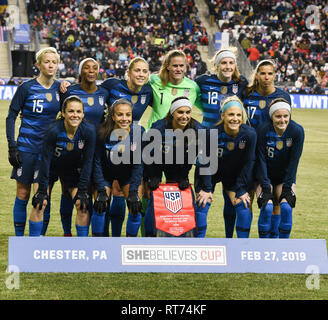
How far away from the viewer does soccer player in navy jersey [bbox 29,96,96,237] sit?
6.26 meters

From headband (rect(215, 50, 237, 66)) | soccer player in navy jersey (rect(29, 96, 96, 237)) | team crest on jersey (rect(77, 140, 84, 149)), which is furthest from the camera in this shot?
headband (rect(215, 50, 237, 66))

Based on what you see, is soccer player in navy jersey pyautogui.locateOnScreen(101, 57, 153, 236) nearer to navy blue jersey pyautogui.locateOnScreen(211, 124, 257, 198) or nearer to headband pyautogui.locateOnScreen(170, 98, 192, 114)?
headband pyautogui.locateOnScreen(170, 98, 192, 114)

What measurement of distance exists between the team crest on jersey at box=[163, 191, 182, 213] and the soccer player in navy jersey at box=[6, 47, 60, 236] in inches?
54.5

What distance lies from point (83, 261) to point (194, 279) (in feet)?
3.80

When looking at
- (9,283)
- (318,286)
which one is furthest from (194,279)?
(9,283)

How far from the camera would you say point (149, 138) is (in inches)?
254

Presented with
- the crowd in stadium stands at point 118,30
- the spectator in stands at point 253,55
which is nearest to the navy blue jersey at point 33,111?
the crowd in stadium stands at point 118,30

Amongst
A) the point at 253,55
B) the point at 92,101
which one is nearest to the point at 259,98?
the point at 92,101

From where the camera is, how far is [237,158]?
21.7ft

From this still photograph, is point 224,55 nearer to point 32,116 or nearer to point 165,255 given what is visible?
point 32,116

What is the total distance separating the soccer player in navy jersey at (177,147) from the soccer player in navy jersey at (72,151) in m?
0.61

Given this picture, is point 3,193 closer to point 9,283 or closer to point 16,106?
point 16,106

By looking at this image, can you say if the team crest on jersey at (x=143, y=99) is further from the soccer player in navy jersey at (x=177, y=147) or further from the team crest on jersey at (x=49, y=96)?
the team crest on jersey at (x=49, y=96)

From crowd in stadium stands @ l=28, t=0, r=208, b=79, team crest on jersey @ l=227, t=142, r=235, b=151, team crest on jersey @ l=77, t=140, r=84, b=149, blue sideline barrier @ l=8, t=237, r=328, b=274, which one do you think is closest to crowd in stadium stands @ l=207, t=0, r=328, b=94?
crowd in stadium stands @ l=28, t=0, r=208, b=79
